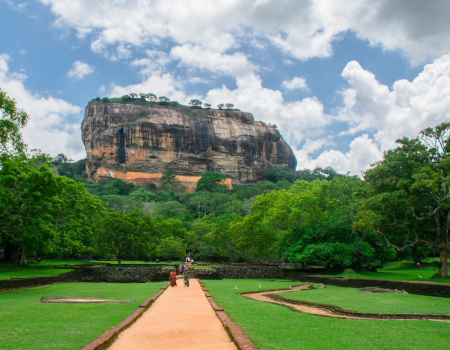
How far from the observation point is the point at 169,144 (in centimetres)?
9094

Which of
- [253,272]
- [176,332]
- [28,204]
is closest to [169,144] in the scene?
[253,272]

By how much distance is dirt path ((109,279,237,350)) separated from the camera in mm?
5773

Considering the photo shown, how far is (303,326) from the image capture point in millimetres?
6980

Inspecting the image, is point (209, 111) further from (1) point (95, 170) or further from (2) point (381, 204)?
(2) point (381, 204)

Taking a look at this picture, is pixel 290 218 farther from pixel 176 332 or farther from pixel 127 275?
pixel 176 332

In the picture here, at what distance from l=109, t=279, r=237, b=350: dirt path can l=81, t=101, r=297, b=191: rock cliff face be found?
8240 centimetres

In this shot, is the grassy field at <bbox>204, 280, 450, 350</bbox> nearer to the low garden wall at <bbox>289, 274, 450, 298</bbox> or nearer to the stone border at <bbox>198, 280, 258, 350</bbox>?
the stone border at <bbox>198, 280, 258, 350</bbox>

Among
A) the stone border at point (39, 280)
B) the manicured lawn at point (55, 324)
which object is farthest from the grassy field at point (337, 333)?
the stone border at point (39, 280)

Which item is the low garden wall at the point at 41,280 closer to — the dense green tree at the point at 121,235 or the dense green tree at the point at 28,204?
the dense green tree at the point at 28,204

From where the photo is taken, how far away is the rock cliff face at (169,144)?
8819 cm

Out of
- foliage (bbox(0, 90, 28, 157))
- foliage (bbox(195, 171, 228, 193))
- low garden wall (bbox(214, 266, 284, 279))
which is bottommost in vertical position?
low garden wall (bbox(214, 266, 284, 279))

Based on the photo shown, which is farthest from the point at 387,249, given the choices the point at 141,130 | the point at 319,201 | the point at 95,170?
the point at 95,170

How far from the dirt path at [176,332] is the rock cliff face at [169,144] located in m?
82.4

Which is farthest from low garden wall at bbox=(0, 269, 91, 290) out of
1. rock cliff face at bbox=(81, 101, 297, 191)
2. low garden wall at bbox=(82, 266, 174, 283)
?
rock cliff face at bbox=(81, 101, 297, 191)
